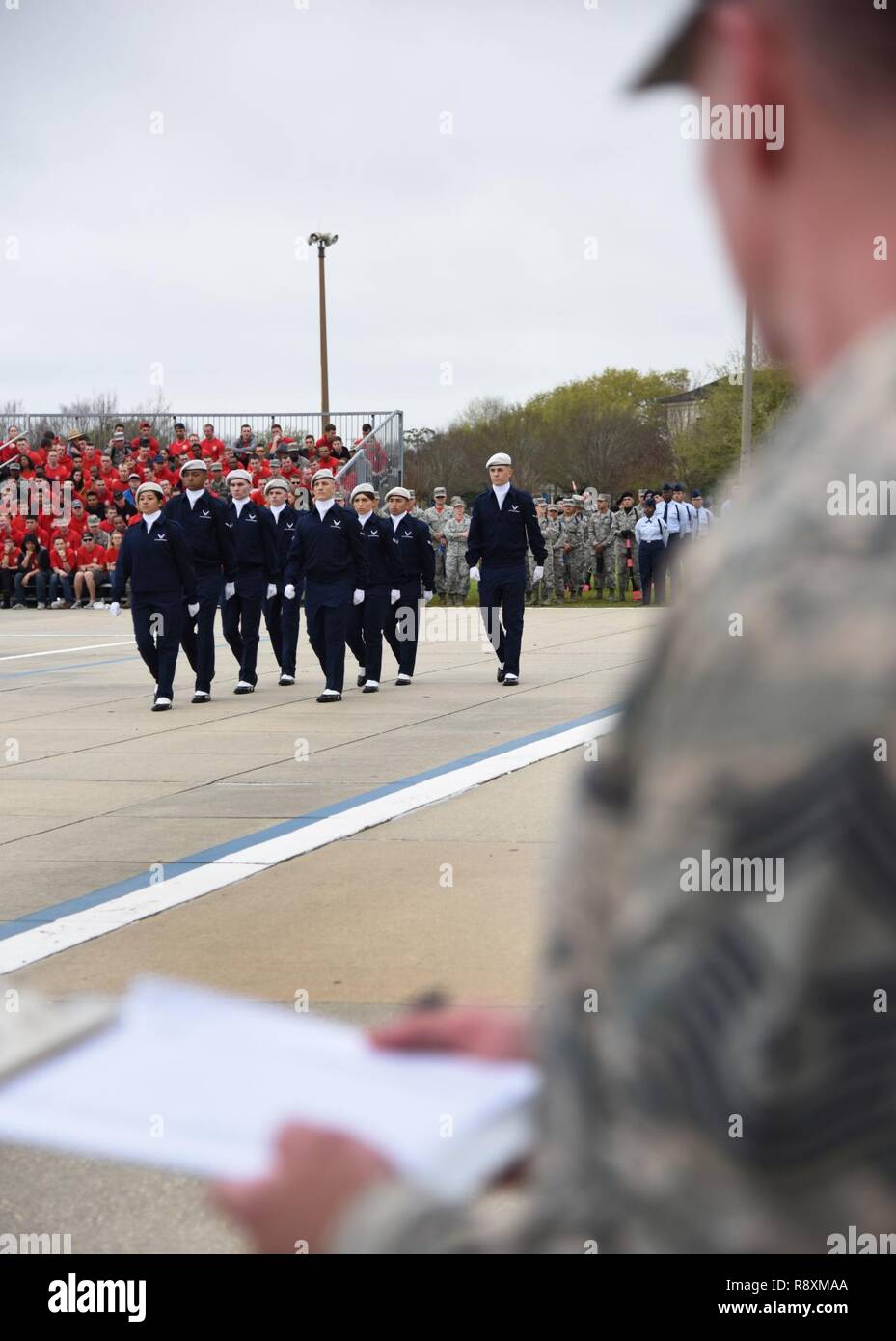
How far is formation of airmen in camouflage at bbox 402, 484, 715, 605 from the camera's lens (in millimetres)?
31547

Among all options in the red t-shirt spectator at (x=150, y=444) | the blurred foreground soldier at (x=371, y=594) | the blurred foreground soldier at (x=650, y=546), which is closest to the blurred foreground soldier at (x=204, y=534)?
the blurred foreground soldier at (x=371, y=594)

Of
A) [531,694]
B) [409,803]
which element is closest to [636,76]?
[409,803]

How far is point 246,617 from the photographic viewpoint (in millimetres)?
15812

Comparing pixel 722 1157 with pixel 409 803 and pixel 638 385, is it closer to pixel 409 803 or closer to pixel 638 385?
pixel 409 803

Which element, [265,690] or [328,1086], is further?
[265,690]

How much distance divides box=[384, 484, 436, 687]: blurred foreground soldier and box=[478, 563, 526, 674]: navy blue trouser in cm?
92

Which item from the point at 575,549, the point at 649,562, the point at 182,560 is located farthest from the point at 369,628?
the point at 575,549

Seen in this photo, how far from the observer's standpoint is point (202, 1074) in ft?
3.89

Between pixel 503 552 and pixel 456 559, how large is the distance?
16804mm

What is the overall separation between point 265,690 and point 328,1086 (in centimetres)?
1480

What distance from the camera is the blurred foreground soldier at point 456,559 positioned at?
32250mm

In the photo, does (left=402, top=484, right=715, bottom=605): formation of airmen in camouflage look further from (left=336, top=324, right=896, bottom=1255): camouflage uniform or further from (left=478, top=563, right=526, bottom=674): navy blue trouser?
(left=336, top=324, right=896, bottom=1255): camouflage uniform

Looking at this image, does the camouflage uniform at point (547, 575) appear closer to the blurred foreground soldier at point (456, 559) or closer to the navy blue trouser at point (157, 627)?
the blurred foreground soldier at point (456, 559)
